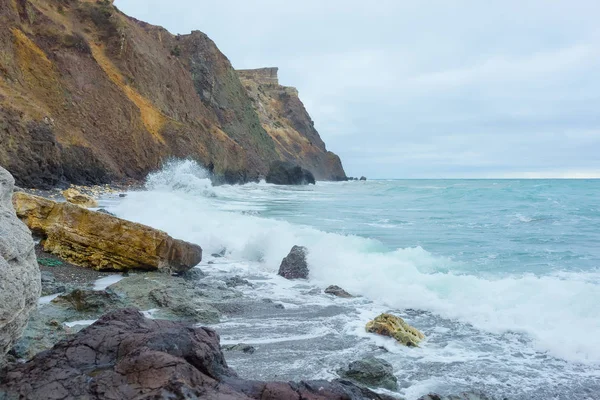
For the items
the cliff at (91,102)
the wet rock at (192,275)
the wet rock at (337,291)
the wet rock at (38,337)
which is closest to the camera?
the wet rock at (38,337)

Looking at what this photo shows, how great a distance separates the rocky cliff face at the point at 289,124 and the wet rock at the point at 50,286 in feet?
231

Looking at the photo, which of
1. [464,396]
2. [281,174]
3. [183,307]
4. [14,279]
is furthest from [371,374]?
[281,174]

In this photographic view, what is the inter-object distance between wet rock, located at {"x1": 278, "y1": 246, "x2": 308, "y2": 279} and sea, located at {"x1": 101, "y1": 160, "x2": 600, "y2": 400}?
21cm

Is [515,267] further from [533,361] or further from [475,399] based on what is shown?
[475,399]

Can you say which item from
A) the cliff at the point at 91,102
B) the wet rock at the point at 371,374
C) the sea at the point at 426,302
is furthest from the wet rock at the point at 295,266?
the cliff at the point at 91,102

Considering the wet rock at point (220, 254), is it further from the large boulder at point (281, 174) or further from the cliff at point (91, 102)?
the large boulder at point (281, 174)

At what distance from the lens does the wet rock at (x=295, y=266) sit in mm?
9289

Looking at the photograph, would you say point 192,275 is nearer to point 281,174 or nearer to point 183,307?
point 183,307

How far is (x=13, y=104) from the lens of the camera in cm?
1759

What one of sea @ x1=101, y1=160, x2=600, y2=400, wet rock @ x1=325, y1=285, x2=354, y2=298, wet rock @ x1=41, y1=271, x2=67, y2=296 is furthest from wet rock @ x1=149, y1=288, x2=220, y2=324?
wet rock @ x1=325, y1=285, x2=354, y2=298

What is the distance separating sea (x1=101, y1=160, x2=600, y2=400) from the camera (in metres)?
4.86

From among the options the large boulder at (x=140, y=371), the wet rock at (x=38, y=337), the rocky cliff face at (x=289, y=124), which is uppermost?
the rocky cliff face at (x=289, y=124)

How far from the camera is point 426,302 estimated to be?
755 centimetres

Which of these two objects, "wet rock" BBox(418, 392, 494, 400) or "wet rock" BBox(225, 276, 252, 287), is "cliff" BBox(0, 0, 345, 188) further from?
"wet rock" BBox(418, 392, 494, 400)
